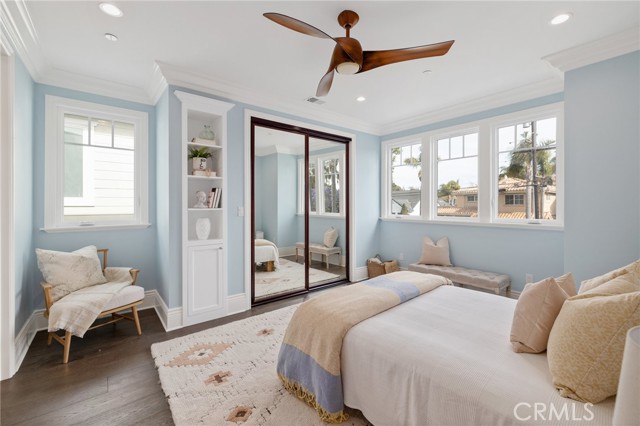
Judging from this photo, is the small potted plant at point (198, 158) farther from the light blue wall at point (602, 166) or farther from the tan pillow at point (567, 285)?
the light blue wall at point (602, 166)

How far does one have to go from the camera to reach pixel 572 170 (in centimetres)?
275

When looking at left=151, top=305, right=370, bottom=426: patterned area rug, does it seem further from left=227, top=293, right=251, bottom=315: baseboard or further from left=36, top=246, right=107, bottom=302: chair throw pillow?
left=36, top=246, right=107, bottom=302: chair throw pillow

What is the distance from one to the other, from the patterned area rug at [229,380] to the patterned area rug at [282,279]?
852mm

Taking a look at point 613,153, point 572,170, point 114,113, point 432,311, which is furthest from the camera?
point 114,113

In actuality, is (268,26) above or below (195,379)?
above

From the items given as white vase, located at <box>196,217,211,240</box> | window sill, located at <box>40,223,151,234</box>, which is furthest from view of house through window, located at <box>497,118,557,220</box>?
window sill, located at <box>40,223,151,234</box>

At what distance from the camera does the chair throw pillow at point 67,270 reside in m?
2.66

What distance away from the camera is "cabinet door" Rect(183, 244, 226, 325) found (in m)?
3.15

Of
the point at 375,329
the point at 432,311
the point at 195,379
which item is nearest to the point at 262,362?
the point at 195,379

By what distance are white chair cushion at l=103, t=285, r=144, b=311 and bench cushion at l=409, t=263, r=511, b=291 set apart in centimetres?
354

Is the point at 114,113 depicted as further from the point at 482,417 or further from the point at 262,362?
the point at 482,417

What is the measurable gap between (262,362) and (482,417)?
1.71 m

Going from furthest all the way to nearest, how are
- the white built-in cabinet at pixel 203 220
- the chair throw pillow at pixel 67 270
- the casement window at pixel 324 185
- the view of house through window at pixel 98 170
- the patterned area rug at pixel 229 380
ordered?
1. the casement window at pixel 324 185
2. the view of house through window at pixel 98 170
3. the white built-in cabinet at pixel 203 220
4. the chair throw pillow at pixel 67 270
5. the patterned area rug at pixel 229 380

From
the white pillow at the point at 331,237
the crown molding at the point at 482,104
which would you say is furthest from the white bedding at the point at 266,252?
the crown molding at the point at 482,104
